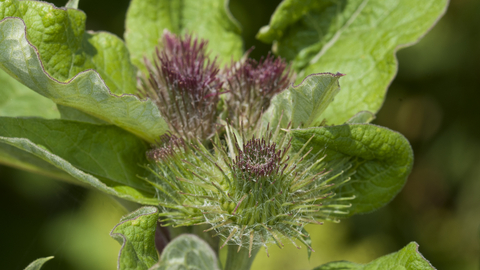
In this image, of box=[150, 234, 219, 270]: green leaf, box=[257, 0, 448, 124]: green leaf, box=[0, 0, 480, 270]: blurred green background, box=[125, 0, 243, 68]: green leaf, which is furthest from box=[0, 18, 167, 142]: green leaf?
box=[0, 0, 480, 270]: blurred green background

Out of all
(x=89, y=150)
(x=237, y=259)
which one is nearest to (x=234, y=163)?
(x=237, y=259)

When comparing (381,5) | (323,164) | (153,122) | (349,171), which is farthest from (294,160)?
(381,5)

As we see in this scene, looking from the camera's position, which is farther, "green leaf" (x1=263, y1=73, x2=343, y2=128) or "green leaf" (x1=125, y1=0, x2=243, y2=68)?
"green leaf" (x1=125, y1=0, x2=243, y2=68)

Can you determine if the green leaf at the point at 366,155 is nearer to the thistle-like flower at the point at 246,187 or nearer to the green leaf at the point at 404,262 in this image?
the thistle-like flower at the point at 246,187

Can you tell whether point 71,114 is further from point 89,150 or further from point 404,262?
point 404,262

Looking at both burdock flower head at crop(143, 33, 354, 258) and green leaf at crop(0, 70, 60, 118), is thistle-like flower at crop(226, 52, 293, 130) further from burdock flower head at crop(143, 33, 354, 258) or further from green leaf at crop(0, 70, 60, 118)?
green leaf at crop(0, 70, 60, 118)

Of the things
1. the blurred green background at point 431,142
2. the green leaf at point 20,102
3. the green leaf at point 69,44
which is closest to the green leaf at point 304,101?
the green leaf at point 69,44
